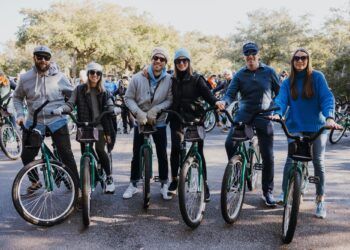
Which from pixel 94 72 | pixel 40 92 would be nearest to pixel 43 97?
pixel 40 92

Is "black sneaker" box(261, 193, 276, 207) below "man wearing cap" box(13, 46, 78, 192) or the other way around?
below

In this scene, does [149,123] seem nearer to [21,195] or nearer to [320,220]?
[21,195]

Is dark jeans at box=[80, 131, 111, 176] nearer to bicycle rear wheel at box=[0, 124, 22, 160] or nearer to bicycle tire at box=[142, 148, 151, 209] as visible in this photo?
bicycle tire at box=[142, 148, 151, 209]

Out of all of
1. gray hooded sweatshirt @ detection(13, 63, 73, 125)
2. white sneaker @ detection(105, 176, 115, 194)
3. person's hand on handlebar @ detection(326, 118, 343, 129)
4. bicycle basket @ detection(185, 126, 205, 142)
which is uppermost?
gray hooded sweatshirt @ detection(13, 63, 73, 125)

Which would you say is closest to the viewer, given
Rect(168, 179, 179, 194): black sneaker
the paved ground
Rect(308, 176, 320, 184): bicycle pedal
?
the paved ground

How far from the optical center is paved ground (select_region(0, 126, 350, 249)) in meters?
3.88

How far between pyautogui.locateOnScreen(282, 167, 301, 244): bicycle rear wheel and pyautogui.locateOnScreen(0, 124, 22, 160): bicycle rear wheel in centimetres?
597

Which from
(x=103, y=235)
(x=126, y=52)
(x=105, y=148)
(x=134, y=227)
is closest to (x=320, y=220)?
(x=134, y=227)

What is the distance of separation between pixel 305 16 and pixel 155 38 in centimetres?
1751

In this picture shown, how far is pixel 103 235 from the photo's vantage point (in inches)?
161

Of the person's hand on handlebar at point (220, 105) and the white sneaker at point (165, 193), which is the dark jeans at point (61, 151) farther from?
the person's hand on handlebar at point (220, 105)

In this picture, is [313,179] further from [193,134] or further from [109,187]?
[109,187]

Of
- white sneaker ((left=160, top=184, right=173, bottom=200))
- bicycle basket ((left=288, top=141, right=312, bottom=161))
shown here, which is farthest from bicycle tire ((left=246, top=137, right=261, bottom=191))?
bicycle basket ((left=288, top=141, right=312, bottom=161))

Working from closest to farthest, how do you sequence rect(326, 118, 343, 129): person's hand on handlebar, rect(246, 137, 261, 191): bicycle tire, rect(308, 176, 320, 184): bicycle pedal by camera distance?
rect(326, 118, 343, 129): person's hand on handlebar, rect(308, 176, 320, 184): bicycle pedal, rect(246, 137, 261, 191): bicycle tire
